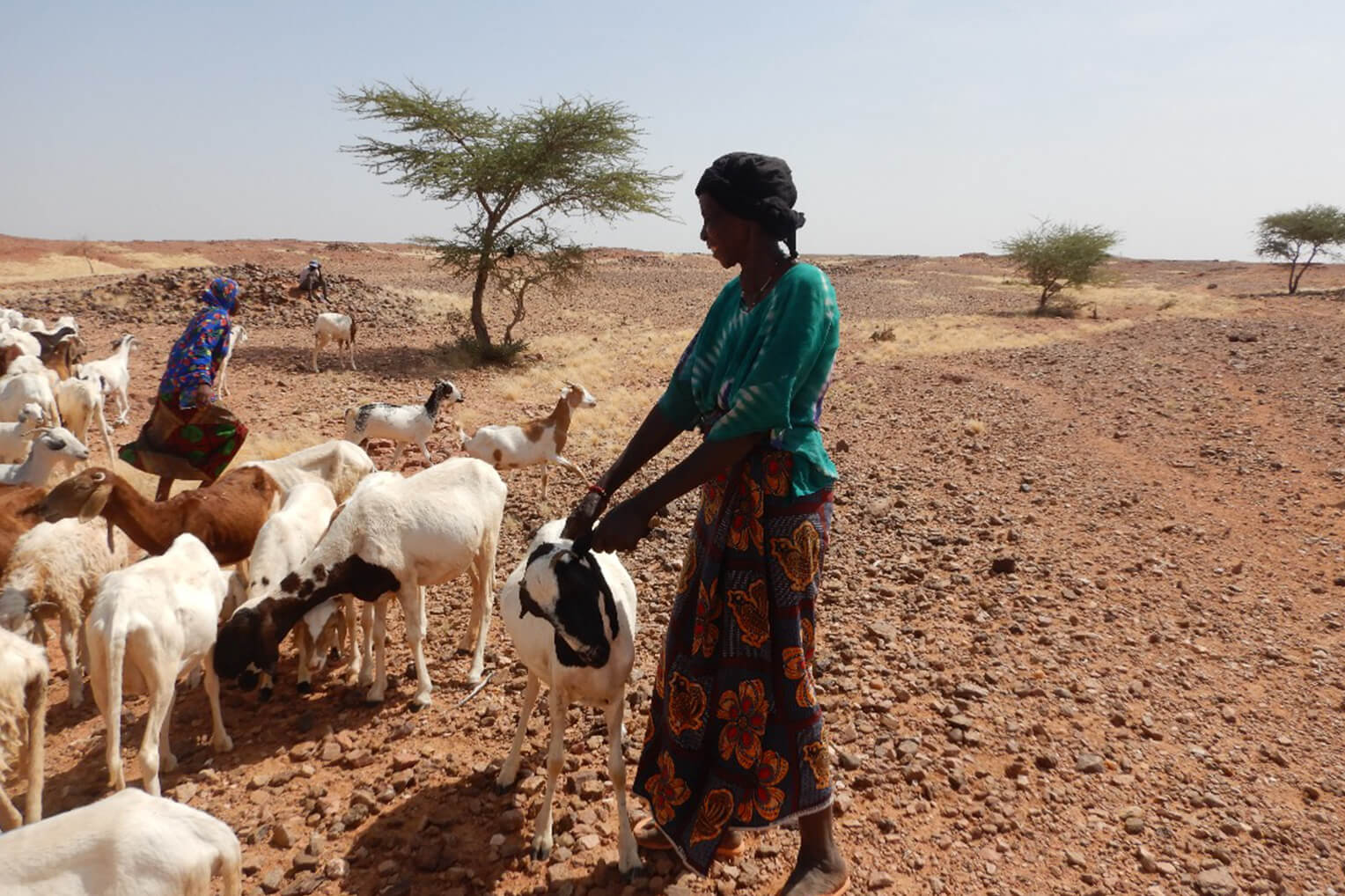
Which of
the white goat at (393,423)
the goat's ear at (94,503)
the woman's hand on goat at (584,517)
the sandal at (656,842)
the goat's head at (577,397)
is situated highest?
the woman's hand on goat at (584,517)

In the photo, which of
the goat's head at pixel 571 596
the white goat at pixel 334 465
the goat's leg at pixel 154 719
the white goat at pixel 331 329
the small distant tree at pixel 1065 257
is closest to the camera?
the goat's head at pixel 571 596

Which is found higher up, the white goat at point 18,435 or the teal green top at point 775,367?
the teal green top at point 775,367

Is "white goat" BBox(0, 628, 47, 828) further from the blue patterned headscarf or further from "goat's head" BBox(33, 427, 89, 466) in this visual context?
the blue patterned headscarf

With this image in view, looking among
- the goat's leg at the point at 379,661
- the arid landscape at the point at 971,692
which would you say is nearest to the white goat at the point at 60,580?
the arid landscape at the point at 971,692

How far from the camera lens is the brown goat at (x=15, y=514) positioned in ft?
14.3

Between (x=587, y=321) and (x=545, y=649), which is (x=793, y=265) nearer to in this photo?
(x=545, y=649)

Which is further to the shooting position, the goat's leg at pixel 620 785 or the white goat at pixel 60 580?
the white goat at pixel 60 580

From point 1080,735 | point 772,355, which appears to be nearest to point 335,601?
point 772,355

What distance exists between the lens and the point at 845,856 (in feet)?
10.8

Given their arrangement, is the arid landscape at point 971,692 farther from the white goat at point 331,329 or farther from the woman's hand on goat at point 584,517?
the woman's hand on goat at point 584,517

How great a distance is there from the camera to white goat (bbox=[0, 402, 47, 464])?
6.91 m

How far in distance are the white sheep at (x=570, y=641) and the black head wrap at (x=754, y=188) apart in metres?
1.25

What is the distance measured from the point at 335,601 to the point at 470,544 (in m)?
0.84

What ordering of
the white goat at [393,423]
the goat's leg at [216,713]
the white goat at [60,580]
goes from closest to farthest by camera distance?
the goat's leg at [216,713]
the white goat at [60,580]
the white goat at [393,423]
